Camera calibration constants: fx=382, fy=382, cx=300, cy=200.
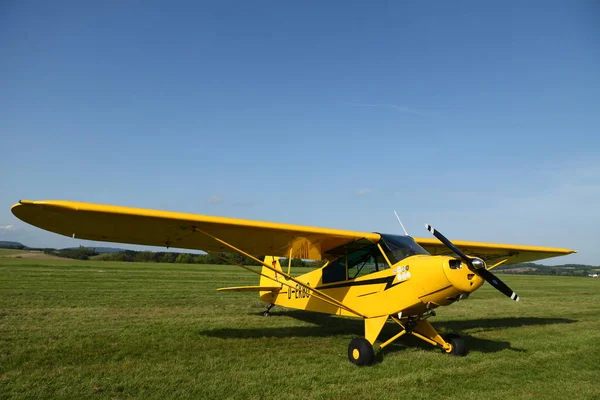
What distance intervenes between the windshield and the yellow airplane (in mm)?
18

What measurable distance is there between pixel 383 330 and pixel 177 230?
5.64m

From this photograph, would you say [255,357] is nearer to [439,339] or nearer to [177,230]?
[177,230]

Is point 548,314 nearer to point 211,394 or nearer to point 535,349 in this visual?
point 535,349

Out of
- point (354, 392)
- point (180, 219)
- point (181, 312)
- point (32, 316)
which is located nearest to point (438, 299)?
point (354, 392)

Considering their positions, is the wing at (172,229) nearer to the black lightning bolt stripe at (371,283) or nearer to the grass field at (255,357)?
the black lightning bolt stripe at (371,283)

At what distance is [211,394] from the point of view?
4.49 m

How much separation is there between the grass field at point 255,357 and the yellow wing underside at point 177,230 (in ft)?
6.06

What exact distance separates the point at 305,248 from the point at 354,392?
14.0ft

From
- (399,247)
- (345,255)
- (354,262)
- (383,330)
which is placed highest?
(399,247)

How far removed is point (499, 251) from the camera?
35.7 ft

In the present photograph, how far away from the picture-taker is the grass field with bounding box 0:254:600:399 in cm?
475

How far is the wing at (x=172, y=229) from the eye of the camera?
19.4 feet

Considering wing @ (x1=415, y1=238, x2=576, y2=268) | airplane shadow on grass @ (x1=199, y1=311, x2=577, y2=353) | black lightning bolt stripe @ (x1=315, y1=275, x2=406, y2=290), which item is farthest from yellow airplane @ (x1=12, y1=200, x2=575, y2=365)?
wing @ (x1=415, y1=238, x2=576, y2=268)

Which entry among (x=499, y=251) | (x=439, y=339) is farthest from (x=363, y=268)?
(x=499, y=251)
